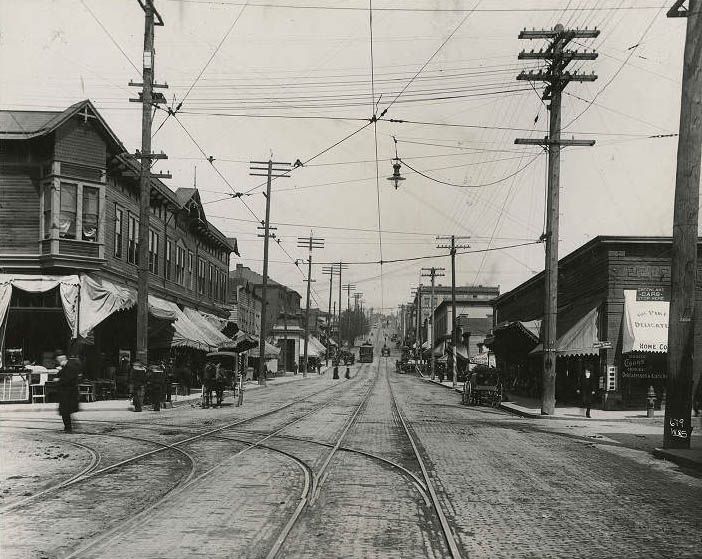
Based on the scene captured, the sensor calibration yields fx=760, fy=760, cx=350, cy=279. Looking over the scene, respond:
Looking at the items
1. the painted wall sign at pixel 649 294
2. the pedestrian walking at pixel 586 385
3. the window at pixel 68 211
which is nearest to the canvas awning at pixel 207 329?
→ the window at pixel 68 211

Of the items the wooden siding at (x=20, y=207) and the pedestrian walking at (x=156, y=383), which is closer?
the pedestrian walking at (x=156, y=383)

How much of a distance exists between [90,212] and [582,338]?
17.8 metres

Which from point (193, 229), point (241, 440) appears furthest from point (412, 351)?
point (241, 440)

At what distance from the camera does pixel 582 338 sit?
26.8m

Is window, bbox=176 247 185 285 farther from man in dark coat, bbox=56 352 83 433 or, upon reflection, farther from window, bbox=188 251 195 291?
man in dark coat, bbox=56 352 83 433

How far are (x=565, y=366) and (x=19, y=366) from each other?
70.7 ft

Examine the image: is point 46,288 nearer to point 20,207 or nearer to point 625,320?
point 20,207

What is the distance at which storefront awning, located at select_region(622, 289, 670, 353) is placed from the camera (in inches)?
998

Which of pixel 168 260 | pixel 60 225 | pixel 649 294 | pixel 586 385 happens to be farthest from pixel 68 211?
pixel 649 294

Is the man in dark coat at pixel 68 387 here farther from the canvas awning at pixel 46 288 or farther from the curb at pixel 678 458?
the curb at pixel 678 458

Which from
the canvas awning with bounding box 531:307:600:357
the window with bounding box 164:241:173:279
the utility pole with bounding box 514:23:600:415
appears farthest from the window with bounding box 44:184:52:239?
the canvas awning with bounding box 531:307:600:357

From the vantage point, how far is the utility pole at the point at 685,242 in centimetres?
1410

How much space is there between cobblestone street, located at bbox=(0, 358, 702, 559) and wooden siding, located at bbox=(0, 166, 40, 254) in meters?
10.4

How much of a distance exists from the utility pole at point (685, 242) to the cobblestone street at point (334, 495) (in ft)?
4.04
